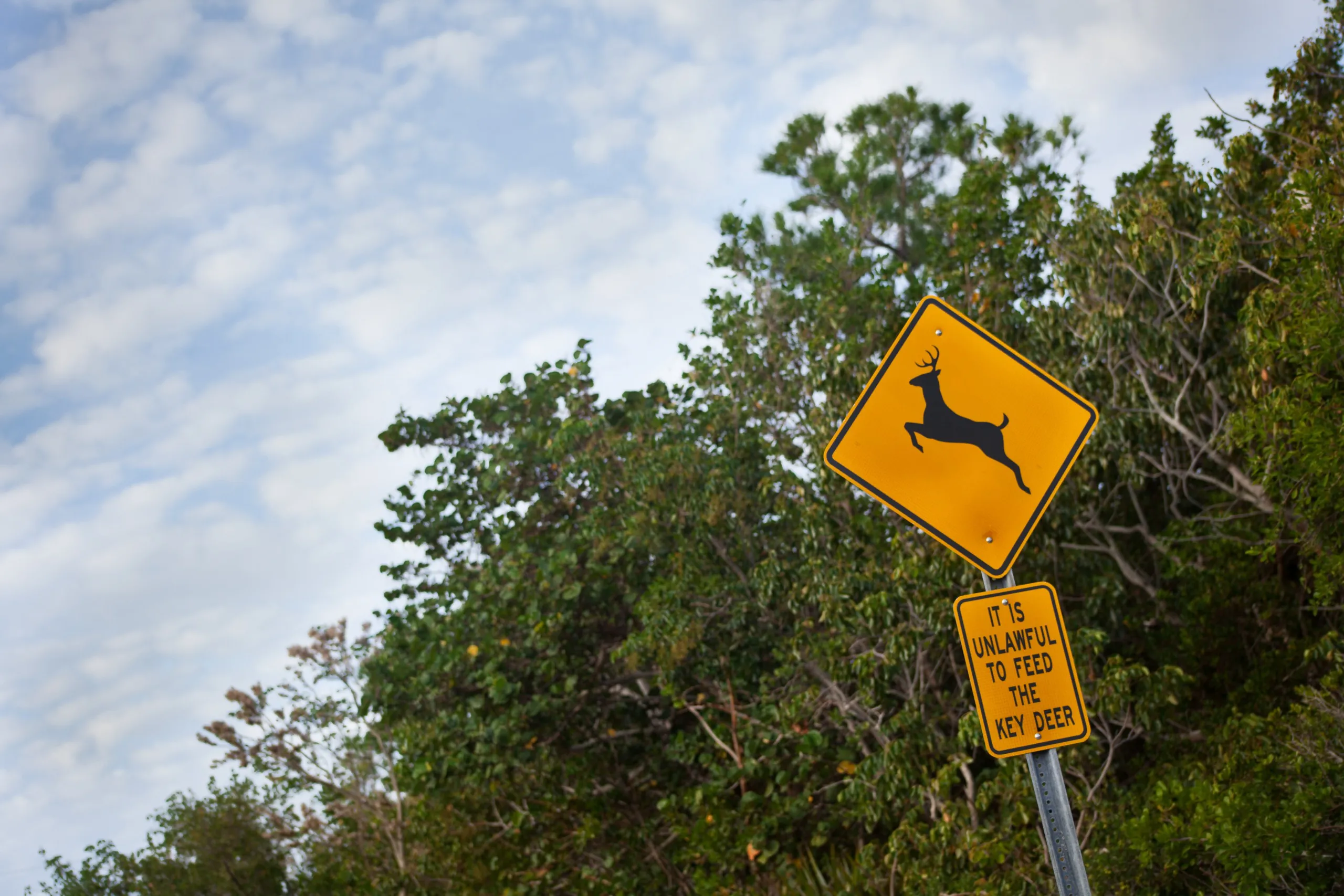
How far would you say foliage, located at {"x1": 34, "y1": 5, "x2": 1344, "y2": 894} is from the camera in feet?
20.6

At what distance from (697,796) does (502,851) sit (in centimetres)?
278

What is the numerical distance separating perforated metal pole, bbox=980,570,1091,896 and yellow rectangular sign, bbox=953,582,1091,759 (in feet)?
0.20

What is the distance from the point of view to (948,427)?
3424 mm

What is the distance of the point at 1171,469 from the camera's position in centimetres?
830

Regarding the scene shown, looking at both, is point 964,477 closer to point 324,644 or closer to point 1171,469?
point 1171,469

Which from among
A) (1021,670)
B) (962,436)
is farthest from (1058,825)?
(962,436)

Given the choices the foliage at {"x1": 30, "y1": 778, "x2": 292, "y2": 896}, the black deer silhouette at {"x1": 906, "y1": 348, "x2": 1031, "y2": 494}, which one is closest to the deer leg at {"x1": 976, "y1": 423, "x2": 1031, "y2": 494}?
the black deer silhouette at {"x1": 906, "y1": 348, "x2": 1031, "y2": 494}

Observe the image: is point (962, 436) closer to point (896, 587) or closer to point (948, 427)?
point (948, 427)

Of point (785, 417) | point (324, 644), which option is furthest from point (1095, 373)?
point (324, 644)

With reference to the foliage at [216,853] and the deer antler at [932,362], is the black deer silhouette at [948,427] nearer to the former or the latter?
the deer antler at [932,362]

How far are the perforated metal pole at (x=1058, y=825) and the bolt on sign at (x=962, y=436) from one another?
0.57 meters

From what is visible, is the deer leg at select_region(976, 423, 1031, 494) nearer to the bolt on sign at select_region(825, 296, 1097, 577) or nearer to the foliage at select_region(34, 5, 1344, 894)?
the bolt on sign at select_region(825, 296, 1097, 577)

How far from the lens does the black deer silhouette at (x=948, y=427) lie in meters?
3.40

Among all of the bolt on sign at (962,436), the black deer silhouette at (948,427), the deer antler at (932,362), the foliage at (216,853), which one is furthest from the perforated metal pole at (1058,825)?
the foliage at (216,853)
